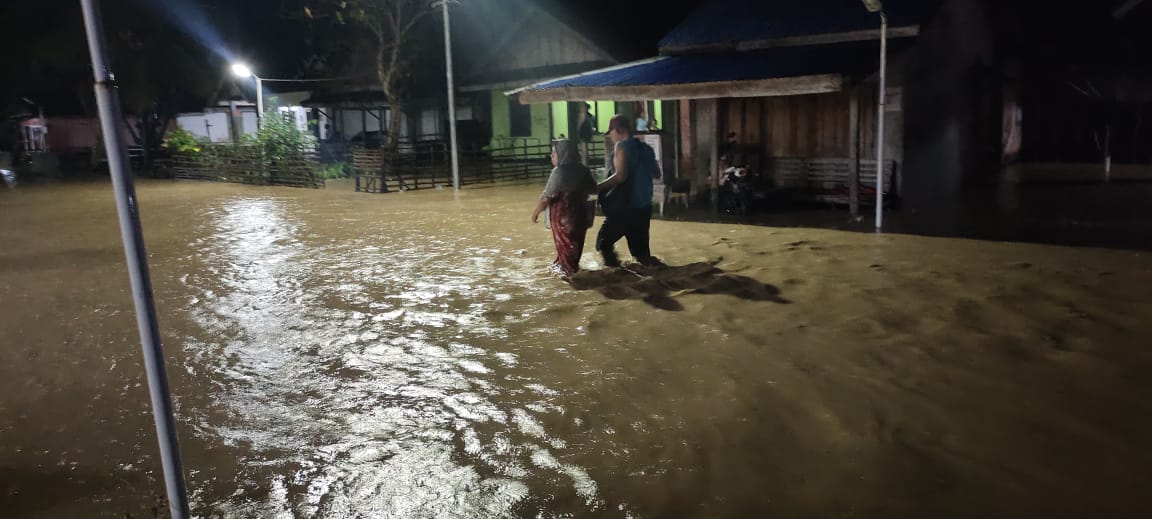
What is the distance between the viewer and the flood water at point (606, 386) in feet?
13.8

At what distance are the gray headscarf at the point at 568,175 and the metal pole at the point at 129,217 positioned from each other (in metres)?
5.78

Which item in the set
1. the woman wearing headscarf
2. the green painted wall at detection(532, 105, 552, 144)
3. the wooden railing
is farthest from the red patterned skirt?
the green painted wall at detection(532, 105, 552, 144)

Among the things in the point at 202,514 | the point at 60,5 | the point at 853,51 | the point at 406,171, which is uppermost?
the point at 60,5

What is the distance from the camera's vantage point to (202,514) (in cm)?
408

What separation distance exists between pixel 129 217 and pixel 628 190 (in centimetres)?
646

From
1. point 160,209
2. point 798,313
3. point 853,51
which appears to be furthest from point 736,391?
Answer: point 160,209

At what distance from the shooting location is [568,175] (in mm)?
8648

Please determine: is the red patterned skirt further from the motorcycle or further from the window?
the window

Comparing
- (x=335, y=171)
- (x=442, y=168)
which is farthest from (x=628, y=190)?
(x=335, y=171)

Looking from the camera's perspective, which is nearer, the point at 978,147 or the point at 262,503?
the point at 262,503

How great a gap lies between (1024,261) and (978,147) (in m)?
7.49

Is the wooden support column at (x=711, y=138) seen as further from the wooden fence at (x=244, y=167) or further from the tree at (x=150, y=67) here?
the tree at (x=150, y=67)

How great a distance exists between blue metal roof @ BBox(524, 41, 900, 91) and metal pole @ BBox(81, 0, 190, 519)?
34.1ft

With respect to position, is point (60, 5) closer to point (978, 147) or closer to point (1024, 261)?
point (978, 147)
